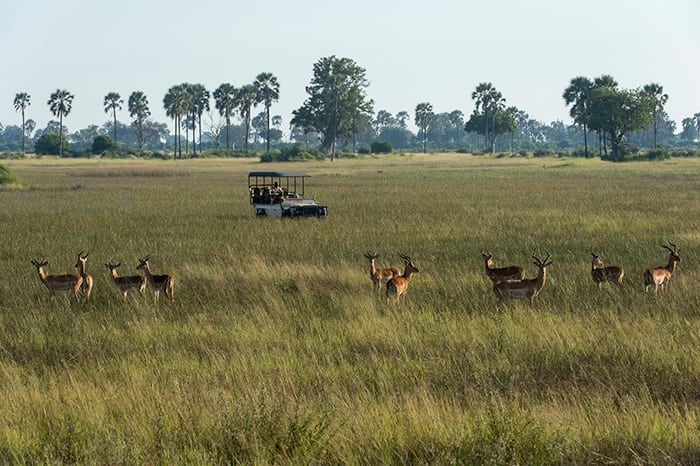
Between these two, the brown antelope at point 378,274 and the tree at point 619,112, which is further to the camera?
the tree at point 619,112

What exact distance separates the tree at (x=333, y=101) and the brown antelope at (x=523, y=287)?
15327 centimetres

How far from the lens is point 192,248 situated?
24.2 meters

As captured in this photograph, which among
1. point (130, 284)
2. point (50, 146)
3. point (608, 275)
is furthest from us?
point (50, 146)

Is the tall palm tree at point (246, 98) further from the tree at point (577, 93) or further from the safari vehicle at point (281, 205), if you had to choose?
the safari vehicle at point (281, 205)

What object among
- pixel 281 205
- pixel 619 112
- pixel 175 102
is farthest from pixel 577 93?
pixel 281 205

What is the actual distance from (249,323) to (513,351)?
411 cm

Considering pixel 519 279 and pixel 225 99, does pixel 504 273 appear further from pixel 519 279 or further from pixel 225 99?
pixel 225 99

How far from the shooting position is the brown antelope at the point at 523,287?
14344 mm

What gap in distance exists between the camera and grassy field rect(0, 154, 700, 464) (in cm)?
809

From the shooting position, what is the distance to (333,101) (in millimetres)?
171000

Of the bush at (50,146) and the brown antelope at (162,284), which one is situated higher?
the bush at (50,146)

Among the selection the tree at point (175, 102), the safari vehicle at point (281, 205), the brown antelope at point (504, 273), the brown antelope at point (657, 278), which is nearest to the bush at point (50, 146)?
the tree at point (175, 102)

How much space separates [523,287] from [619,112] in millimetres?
123824

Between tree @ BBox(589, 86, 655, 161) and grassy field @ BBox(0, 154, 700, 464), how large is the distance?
113m
